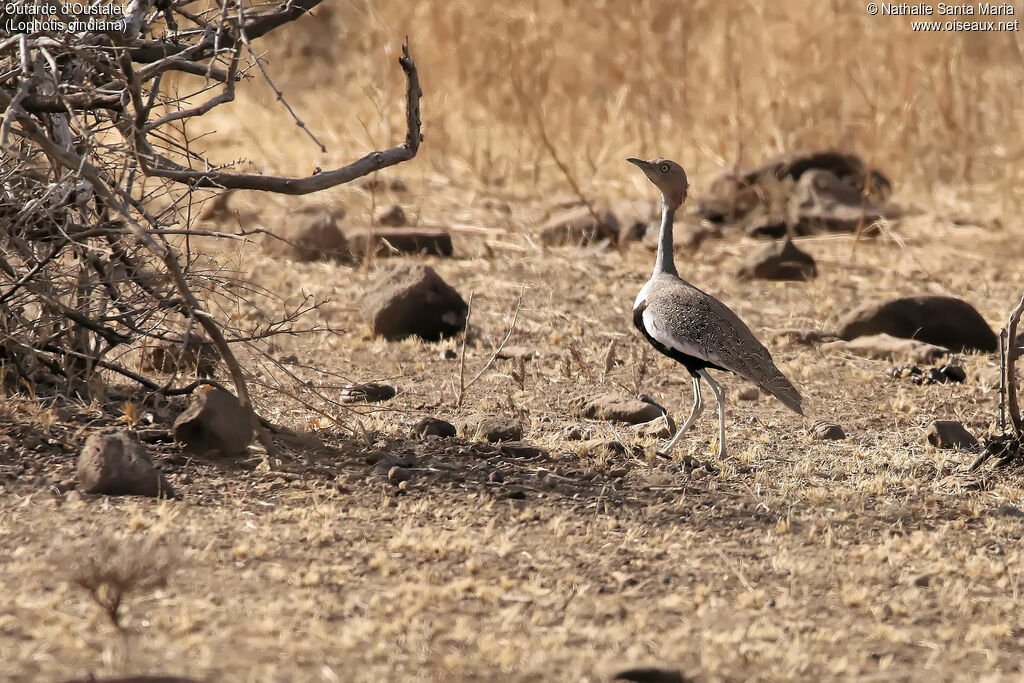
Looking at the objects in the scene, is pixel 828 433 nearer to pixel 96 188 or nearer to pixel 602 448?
pixel 602 448

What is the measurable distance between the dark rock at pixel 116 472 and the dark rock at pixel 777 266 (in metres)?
4.82

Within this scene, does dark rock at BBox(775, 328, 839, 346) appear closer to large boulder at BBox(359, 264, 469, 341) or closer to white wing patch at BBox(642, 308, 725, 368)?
large boulder at BBox(359, 264, 469, 341)

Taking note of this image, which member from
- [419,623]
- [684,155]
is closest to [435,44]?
[684,155]

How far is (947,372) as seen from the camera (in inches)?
244

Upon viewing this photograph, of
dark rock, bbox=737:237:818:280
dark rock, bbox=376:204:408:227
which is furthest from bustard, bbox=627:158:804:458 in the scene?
dark rock, bbox=376:204:408:227

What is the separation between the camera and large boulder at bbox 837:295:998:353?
674 centimetres

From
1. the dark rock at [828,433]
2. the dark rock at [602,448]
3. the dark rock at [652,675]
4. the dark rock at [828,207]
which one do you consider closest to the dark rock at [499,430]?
the dark rock at [602,448]

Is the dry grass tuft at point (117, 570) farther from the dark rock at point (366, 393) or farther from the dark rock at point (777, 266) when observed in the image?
the dark rock at point (777, 266)

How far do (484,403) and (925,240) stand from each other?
185 inches

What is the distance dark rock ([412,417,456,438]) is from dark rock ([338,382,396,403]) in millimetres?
602

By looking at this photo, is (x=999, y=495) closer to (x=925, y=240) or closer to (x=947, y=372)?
(x=947, y=372)

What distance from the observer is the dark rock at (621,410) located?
5.39m

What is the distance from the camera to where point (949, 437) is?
5098mm

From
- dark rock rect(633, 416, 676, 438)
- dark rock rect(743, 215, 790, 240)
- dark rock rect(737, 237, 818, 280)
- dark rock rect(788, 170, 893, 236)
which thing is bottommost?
dark rock rect(633, 416, 676, 438)
